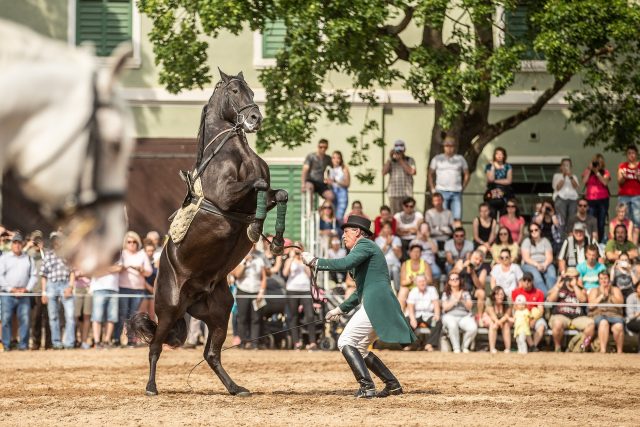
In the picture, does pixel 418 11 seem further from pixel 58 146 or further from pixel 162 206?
pixel 58 146

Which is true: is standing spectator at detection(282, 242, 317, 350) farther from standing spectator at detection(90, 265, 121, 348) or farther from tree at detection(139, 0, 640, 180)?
standing spectator at detection(90, 265, 121, 348)

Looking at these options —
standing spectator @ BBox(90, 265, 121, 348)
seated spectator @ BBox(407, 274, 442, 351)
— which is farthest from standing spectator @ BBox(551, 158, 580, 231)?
standing spectator @ BBox(90, 265, 121, 348)

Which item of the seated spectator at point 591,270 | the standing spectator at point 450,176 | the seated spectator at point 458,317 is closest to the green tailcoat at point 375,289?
the seated spectator at point 458,317

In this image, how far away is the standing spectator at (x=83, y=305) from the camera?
62.5ft

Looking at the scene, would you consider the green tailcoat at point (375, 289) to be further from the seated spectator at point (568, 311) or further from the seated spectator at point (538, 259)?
the seated spectator at point (538, 259)

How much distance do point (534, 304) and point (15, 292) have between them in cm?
822

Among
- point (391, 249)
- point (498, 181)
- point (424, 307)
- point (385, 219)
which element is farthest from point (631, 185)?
point (424, 307)

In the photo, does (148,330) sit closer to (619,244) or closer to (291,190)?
(619,244)

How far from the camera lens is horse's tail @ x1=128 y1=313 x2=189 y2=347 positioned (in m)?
12.1

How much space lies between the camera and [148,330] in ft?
39.9

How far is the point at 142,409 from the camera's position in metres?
10.8

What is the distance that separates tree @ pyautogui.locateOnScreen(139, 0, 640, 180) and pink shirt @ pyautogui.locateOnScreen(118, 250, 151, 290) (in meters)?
2.82

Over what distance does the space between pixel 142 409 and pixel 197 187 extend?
2251 millimetres

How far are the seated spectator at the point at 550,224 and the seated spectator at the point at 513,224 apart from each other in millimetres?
413
